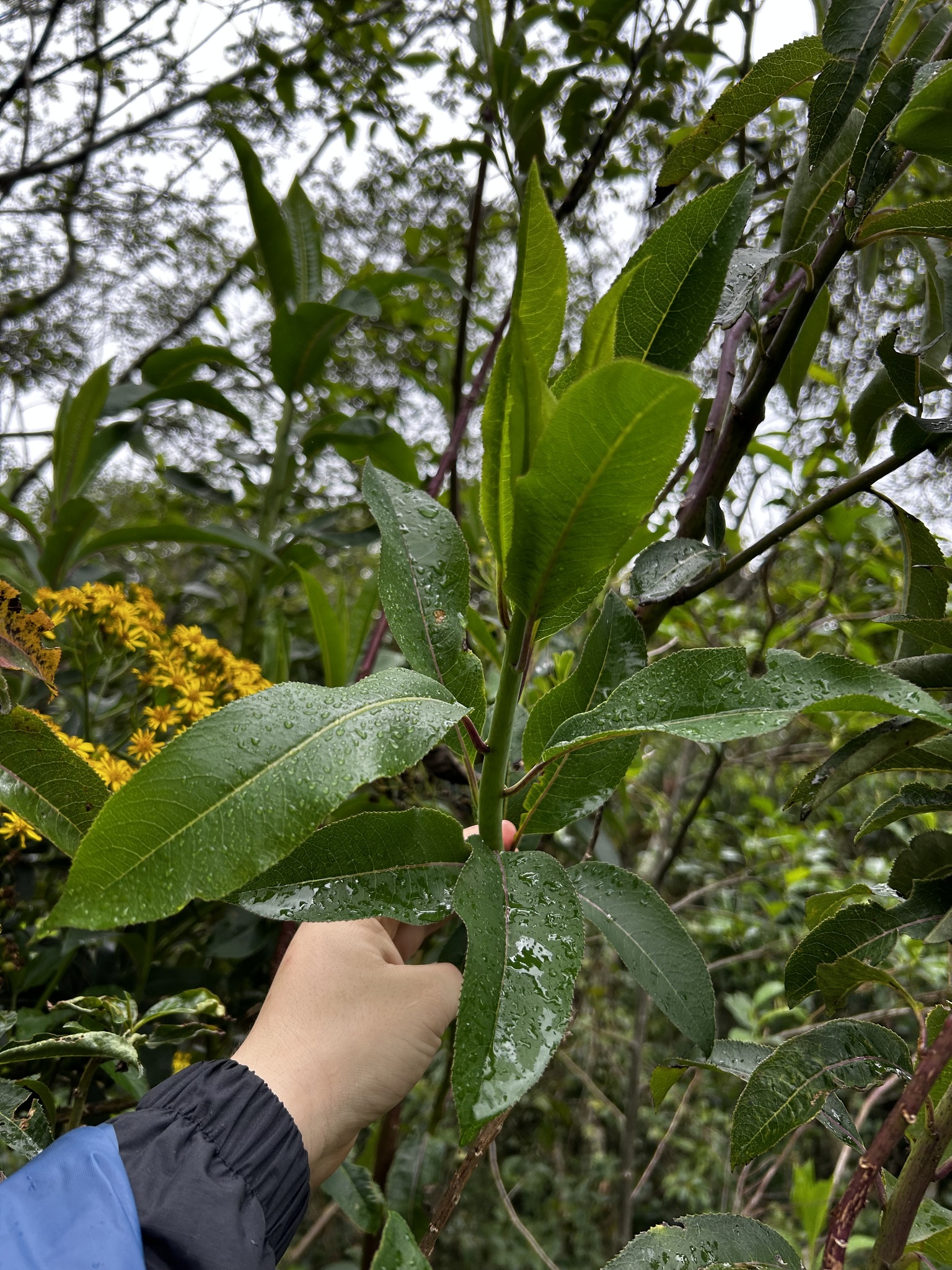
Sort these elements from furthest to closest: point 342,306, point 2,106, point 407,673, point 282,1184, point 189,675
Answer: point 2,106, point 342,306, point 189,675, point 282,1184, point 407,673

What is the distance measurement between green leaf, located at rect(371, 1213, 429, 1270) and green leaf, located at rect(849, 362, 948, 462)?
0.83m

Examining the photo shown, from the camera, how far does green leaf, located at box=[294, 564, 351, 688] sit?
3.88ft

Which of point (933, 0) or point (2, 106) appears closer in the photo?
point (933, 0)

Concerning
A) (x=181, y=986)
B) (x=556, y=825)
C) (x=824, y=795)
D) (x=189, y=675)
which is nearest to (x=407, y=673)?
(x=556, y=825)

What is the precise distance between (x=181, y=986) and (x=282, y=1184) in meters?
0.53

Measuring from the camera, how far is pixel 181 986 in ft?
3.60

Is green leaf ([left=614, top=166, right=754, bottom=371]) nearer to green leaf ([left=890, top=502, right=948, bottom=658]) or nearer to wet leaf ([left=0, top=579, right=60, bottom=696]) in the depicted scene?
green leaf ([left=890, top=502, right=948, bottom=658])

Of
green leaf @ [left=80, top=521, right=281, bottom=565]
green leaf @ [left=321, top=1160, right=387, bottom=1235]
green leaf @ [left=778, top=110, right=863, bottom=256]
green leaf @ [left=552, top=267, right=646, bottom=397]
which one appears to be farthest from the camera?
green leaf @ [left=80, top=521, right=281, bottom=565]

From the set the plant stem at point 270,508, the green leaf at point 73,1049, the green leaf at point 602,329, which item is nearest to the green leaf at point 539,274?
the green leaf at point 602,329

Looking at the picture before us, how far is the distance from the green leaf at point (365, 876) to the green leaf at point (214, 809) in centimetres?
15

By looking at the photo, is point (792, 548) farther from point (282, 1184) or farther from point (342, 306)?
point (282, 1184)

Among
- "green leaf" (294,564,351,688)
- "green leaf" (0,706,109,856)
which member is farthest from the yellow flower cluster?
"green leaf" (0,706,109,856)

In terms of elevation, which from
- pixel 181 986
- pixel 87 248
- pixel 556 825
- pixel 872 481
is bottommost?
pixel 181 986

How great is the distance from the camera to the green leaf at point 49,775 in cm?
63
